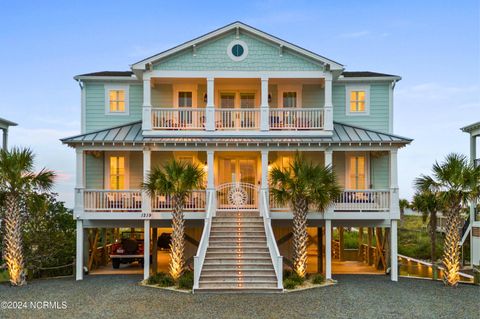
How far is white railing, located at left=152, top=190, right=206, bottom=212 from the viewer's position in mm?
20641

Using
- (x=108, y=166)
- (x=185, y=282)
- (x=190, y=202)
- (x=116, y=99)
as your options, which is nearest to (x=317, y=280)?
(x=185, y=282)

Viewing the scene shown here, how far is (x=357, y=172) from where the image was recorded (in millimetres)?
23219

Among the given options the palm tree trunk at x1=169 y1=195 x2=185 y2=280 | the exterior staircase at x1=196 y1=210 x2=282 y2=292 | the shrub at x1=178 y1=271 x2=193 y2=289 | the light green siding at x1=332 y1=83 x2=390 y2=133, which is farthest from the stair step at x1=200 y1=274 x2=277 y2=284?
the light green siding at x1=332 y1=83 x2=390 y2=133

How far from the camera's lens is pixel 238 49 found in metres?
21.6

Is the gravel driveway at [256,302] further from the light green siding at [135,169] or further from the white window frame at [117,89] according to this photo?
the white window frame at [117,89]

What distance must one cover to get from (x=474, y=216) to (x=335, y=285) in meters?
11.7

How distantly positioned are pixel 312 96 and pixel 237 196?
613 cm

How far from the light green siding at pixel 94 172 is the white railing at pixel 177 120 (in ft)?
11.8

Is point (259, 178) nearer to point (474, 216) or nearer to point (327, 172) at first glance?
point (327, 172)

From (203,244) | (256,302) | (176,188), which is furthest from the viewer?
(176,188)

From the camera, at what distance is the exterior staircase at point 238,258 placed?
17.0 metres

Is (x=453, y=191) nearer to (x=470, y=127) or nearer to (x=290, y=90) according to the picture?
(x=290, y=90)

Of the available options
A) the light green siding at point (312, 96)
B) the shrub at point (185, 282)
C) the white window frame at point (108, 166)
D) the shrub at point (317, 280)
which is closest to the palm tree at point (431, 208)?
the shrub at point (317, 280)

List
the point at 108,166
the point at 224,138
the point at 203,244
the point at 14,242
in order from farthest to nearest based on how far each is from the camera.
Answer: the point at 108,166 < the point at 224,138 < the point at 14,242 < the point at 203,244
